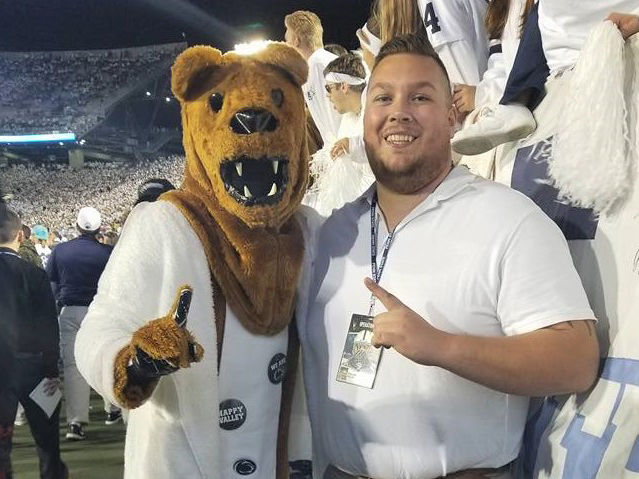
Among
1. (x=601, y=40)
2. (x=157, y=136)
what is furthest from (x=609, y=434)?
(x=157, y=136)

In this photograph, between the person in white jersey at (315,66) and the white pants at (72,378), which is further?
the white pants at (72,378)

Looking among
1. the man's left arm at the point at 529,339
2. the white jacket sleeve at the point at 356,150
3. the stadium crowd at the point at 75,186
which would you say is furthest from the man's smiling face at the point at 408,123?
the stadium crowd at the point at 75,186

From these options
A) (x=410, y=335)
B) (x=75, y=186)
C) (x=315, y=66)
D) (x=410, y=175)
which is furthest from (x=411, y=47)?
(x=75, y=186)

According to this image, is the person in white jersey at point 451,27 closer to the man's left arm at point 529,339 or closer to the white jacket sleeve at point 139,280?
the man's left arm at point 529,339

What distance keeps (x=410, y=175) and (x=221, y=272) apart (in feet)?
1.61

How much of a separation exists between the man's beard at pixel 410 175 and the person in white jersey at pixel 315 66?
2.23 m

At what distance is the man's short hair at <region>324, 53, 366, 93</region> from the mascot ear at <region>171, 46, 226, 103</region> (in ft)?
5.65

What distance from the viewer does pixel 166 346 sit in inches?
43.9

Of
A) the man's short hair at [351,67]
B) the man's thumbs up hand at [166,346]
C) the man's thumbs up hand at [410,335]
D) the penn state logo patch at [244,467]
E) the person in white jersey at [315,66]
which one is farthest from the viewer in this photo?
the person in white jersey at [315,66]

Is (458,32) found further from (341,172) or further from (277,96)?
(277,96)

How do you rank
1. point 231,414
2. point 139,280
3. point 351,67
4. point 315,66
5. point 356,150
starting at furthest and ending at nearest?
1. point 315,66
2. point 351,67
3. point 356,150
4. point 231,414
5. point 139,280

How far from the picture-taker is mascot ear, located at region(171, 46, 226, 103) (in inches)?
56.9

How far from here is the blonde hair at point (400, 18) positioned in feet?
7.73

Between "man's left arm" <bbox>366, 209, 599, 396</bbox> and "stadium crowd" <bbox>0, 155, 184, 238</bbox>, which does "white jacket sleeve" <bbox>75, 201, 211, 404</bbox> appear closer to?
"man's left arm" <bbox>366, 209, 599, 396</bbox>
